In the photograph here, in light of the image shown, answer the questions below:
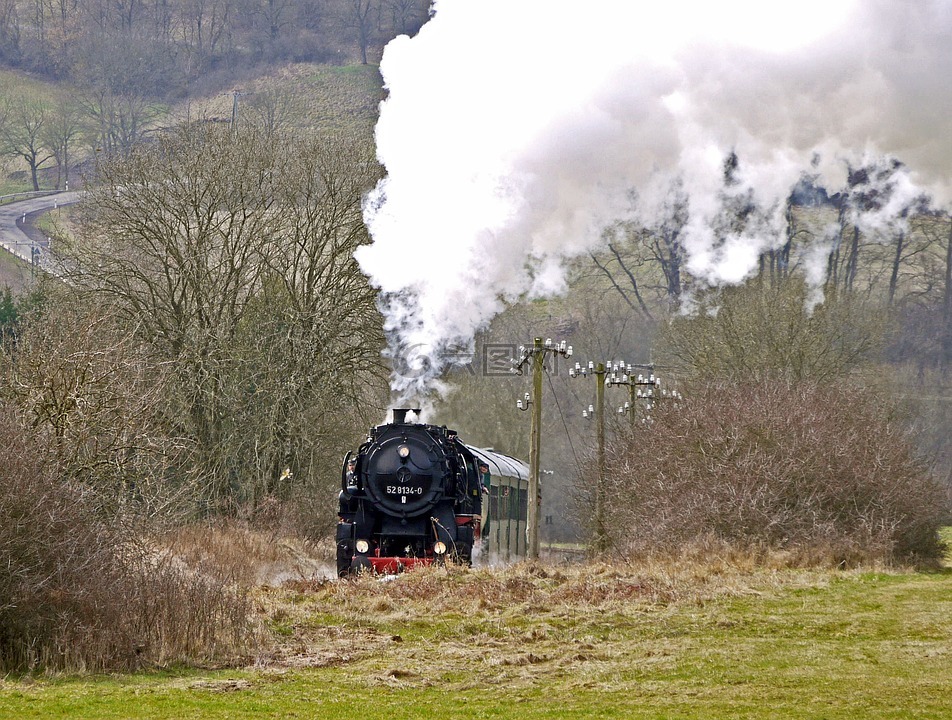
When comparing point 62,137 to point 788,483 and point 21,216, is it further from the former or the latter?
point 788,483

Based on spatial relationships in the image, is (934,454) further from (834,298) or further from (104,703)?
(104,703)

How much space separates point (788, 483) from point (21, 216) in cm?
9362

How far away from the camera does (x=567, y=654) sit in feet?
49.5

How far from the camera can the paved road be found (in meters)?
91.2

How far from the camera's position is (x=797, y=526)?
2611 centimetres

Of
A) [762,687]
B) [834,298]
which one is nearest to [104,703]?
[762,687]

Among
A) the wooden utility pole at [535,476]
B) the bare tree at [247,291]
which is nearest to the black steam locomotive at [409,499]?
the wooden utility pole at [535,476]

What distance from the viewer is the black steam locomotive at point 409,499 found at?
78.6 ft

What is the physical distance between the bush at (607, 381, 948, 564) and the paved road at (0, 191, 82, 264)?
221 feet

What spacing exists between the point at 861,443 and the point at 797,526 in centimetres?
259

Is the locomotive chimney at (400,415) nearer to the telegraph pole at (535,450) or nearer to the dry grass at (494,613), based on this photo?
the dry grass at (494,613)

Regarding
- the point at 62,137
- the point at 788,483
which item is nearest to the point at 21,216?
the point at 62,137

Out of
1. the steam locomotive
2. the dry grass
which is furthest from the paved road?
the dry grass

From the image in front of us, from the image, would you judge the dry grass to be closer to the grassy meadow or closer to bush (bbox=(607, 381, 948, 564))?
the grassy meadow
